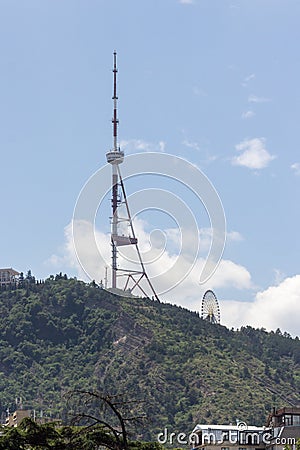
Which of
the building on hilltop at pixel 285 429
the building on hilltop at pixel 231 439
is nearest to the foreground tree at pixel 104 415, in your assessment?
the building on hilltop at pixel 285 429

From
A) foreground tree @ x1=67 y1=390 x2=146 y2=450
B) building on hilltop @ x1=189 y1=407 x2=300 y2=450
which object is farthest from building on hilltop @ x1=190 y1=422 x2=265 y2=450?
foreground tree @ x1=67 y1=390 x2=146 y2=450

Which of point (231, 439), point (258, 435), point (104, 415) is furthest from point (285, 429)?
point (104, 415)

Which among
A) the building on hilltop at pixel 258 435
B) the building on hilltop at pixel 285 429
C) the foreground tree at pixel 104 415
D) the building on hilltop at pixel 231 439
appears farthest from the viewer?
the building on hilltop at pixel 231 439

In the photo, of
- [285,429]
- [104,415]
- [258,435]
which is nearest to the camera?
[104,415]

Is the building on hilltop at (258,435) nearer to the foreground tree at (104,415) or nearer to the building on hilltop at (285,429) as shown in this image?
the building on hilltop at (285,429)

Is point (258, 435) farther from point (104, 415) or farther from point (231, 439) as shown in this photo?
point (104, 415)

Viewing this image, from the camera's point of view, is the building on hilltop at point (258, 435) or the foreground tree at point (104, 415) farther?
the building on hilltop at point (258, 435)

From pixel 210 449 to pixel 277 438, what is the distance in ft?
31.1

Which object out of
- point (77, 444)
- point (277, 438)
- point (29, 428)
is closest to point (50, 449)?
point (77, 444)

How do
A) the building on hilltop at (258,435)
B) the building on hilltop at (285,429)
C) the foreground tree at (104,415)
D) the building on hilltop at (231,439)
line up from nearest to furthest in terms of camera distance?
1. the foreground tree at (104,415)
2. the building on hilltop at (285,429)
3. the building on hilltop at (258,435)
4. the building on hilltop at (231,439)

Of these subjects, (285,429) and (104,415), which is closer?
(104,415)

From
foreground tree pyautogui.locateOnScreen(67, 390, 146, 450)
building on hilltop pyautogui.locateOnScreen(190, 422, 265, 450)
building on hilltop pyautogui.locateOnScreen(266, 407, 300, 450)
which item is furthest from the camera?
building on hilltop pyautogui.locateOnScreen(190, 422, 265, 450)

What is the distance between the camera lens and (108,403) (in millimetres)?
25922

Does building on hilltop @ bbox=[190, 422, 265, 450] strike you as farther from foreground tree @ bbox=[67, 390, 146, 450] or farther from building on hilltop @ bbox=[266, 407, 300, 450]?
foreground tree @ bbox=[67, 390, 146, 450]
